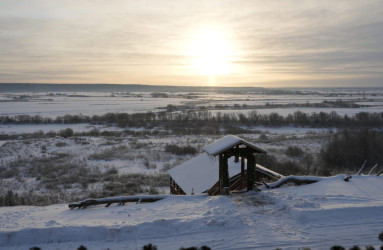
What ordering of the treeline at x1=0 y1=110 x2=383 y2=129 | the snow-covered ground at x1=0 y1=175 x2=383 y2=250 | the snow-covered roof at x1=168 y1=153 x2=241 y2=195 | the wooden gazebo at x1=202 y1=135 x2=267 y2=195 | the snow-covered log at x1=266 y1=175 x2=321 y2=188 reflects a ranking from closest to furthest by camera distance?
the snow-covered ground at x1=0 y1=175 x2=383 y2=250
the wooden gazebo at x1=202 y1=135 x2=267 y2=195
the snow-covered log at x1=266 y1=175 x2=321 y2=188
the snow-covered roof at x1=168 y1=153 x2=241 y2=195
the treeline at x1=0 y1=110 x2=383 y2=129

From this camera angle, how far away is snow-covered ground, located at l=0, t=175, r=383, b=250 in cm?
745

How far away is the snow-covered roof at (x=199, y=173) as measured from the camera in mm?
12617

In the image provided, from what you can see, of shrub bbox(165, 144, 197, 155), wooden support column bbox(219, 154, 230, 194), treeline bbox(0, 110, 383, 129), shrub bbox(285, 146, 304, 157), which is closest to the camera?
wooden support column bbox(219, 154, 230, 194)

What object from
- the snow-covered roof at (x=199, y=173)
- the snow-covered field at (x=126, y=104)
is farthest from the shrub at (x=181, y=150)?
the snow-covered field at (x=126, y=104)

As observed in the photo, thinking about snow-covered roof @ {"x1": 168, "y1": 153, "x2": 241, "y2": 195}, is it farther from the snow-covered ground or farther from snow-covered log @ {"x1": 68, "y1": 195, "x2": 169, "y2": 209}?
snow-covered log @ {"x1": 68, "y1": 195, "x2": 169, "y2": 209}

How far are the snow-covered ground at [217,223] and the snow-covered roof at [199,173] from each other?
6.40ft

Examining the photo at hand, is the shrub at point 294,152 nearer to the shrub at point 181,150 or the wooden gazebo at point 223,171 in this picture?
the shrub at point 181,150

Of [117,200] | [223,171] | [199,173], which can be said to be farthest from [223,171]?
[117,200]

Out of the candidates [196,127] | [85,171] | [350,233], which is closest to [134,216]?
[350,233]

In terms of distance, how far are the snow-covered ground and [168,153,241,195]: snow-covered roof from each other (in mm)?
1950

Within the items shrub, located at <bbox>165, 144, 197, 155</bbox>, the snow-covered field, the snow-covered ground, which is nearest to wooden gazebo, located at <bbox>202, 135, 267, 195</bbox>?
the snow-covered ground

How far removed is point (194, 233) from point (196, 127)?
4016cm

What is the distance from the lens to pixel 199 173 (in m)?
13.8

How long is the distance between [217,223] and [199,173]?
5.58 meters
